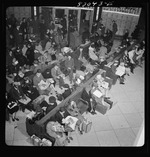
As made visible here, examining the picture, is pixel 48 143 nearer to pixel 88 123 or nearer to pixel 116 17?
pixel 88 123

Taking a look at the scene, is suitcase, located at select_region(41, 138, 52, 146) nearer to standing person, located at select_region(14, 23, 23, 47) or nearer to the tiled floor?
the tiled floor

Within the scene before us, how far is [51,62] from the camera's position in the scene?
8.10 m

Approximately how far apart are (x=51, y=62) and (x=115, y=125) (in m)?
3.79

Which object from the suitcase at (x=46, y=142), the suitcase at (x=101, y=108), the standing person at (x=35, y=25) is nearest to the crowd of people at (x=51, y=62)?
the standing person at (x=35, y=25)

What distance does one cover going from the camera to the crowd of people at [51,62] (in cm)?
606

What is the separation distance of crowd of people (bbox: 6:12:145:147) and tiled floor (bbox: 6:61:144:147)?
436 mm

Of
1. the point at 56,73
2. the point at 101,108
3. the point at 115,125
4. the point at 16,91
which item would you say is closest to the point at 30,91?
the point at 16,91

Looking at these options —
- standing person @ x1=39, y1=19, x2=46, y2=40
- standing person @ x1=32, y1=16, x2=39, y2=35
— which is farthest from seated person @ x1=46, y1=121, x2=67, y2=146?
standing person @ x1=32, y1=16, x2=39, y2=35

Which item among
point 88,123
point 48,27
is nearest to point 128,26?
point 48,27

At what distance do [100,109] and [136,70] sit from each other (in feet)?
11.9

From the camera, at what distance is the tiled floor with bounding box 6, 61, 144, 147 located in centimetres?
534

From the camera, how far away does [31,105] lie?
601cm

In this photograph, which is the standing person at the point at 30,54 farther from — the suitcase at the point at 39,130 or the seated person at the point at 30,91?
the suitcase at the point at 39,130

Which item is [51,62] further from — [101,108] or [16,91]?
[101,108]
